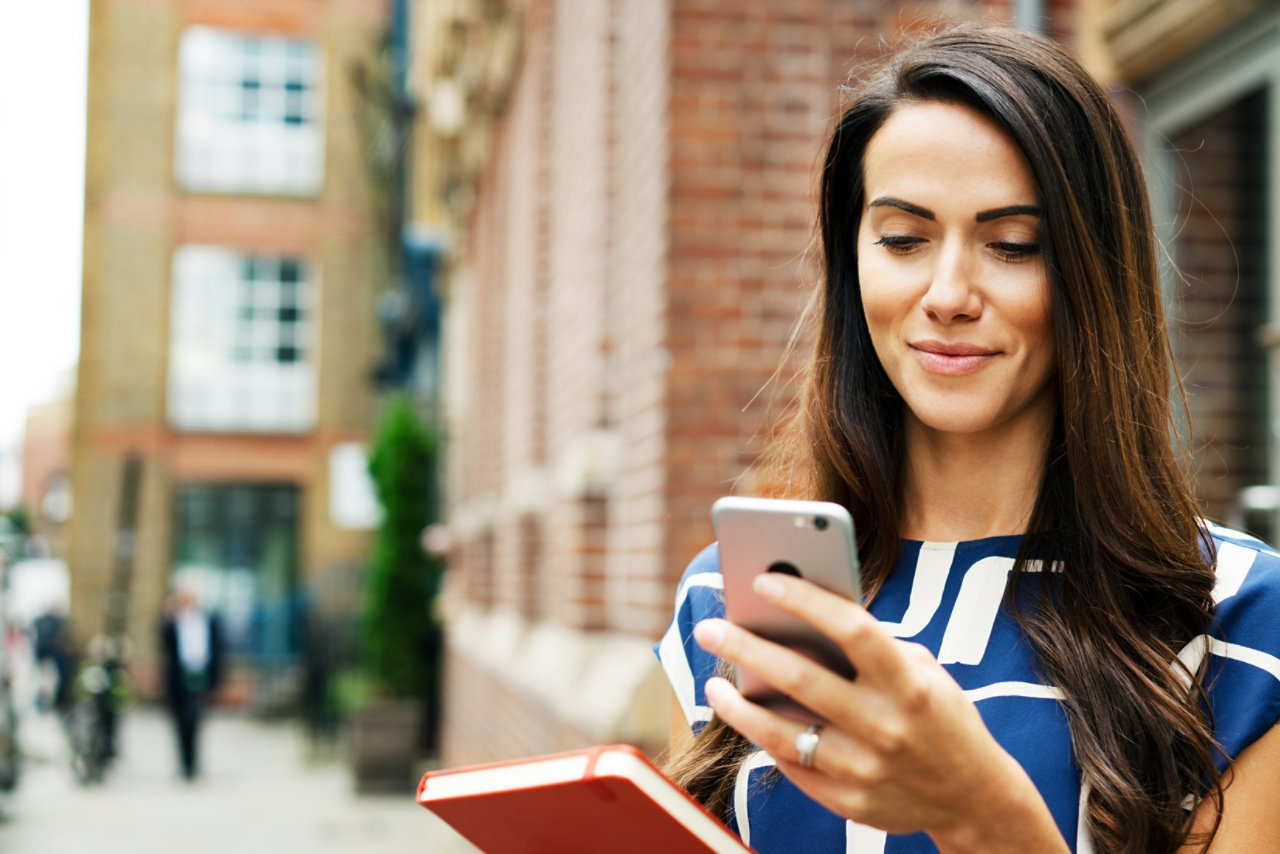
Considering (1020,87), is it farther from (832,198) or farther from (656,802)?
(656,802)

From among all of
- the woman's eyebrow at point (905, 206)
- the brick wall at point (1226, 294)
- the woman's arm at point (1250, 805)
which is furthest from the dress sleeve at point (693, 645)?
the brick wall at point (1226, 294)

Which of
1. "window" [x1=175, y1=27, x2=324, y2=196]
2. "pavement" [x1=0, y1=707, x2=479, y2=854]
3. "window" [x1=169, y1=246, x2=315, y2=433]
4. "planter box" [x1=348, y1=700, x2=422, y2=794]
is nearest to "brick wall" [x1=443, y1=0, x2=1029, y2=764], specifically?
"pavement" [x1=0, y1=707, x2=479, y2=854]

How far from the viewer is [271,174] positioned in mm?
24422

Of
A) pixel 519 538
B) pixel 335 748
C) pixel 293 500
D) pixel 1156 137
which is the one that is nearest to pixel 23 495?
pixel 293 500

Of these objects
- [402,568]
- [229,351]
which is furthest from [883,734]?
[229,351]

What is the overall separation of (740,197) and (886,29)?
2.66 ft

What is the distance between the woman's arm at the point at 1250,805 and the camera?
51.6 inches

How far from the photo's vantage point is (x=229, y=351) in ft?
80.1

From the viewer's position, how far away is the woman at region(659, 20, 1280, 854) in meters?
1.37

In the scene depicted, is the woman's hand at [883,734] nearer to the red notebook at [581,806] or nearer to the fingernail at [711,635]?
the fingernail at [711,635]

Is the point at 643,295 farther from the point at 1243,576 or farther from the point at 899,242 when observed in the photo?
the point at 1243,576

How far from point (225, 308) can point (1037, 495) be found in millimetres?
24124

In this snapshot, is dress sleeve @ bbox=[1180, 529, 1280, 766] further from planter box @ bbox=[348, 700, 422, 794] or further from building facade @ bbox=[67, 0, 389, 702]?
building facade @ bbox=[67, 0, 389, 702]

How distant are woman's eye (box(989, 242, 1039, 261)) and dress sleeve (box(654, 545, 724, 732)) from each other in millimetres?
483
